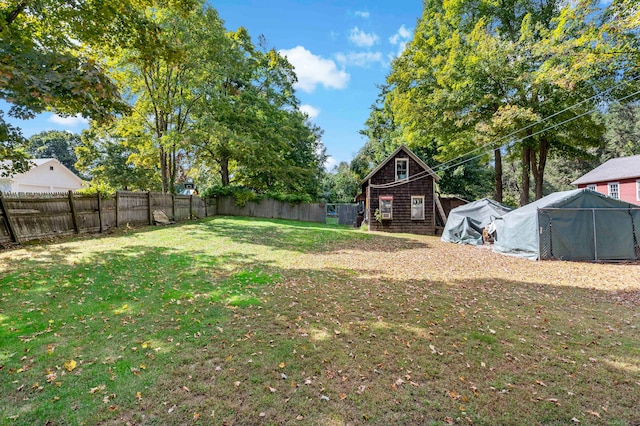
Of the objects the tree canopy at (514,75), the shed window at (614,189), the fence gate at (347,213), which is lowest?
the fence gate at (347,213)

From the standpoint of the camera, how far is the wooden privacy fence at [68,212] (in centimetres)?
806

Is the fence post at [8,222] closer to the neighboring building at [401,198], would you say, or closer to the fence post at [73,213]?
the fence post at [73,213]

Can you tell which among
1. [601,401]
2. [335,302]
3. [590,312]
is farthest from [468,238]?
[601,401]

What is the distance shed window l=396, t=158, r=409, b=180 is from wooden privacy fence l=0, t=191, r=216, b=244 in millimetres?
13461

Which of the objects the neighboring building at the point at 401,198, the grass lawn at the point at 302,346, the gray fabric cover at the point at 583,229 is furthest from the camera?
the neighboring building at the point at 401,198

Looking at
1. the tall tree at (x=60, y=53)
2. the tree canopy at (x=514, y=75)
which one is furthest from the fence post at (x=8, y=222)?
the tree canopy at (x=514, y=75)

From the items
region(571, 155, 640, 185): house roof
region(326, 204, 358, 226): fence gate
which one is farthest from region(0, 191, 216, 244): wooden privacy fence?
region(571, 155, 640, 185): house roof

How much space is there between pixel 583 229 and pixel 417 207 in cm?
865

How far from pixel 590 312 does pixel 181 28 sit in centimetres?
1851

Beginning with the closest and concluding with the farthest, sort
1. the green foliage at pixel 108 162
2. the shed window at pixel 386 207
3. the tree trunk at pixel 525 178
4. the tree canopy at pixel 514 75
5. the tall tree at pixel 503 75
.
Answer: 1. the tree canopy at pixel 514 75
2. the tall tree at pixel 503 75
3. the tree trunk at pixel 525 178
4. the shed window at pixel 386 207
5. the green foliage at pixel 108 162

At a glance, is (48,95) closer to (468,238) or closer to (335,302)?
(335,302)

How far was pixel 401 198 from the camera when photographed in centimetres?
1816

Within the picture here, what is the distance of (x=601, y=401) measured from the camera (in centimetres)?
273

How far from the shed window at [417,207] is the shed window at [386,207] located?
1342 mm
